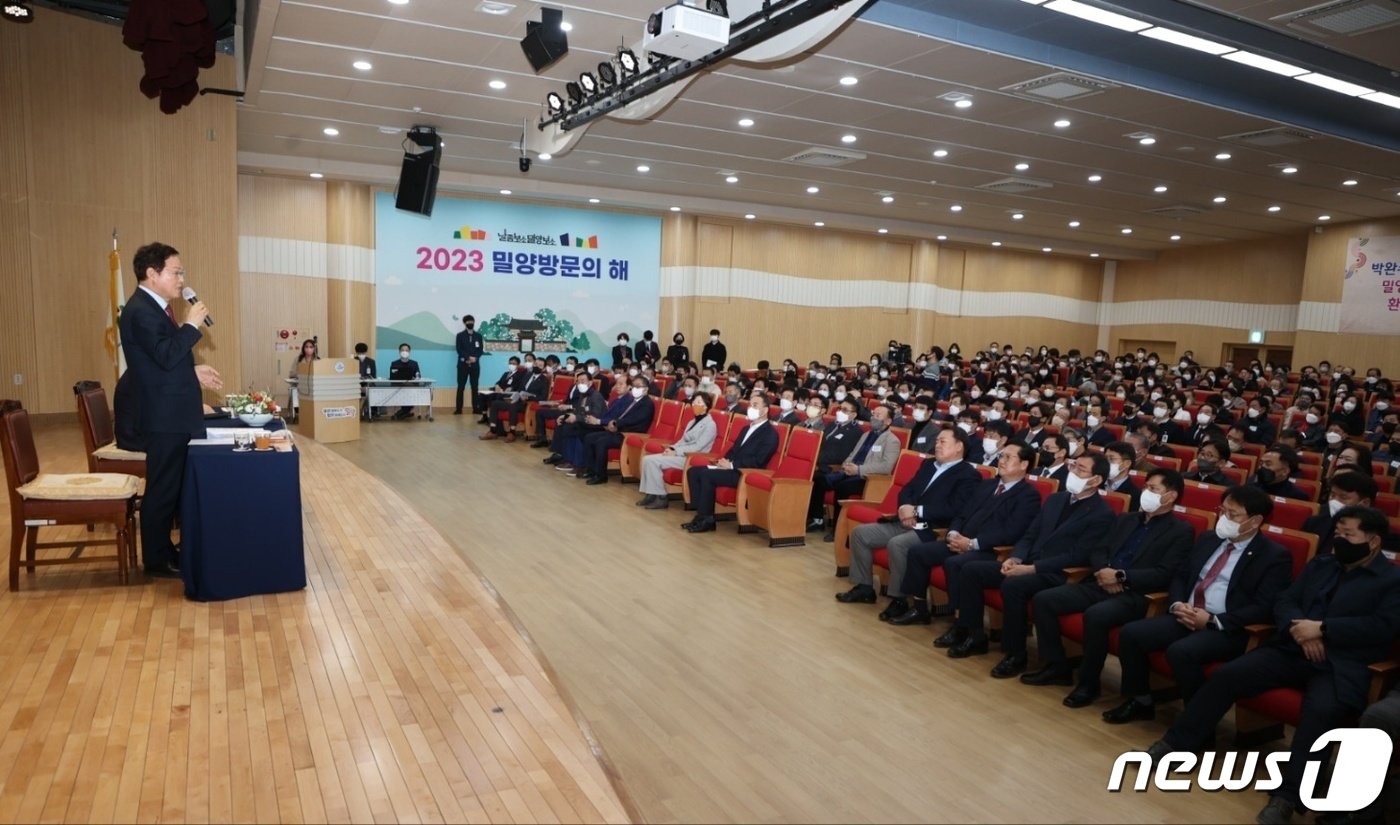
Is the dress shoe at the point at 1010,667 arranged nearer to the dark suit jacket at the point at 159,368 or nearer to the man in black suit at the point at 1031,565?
the man in black suit at the point at 1031,565

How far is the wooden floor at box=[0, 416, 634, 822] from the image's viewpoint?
269 cm

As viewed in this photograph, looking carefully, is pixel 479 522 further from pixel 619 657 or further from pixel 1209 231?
pixel 1209 231

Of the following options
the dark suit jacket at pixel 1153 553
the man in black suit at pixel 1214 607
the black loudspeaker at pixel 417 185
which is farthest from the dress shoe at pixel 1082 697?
the black loudspeaker at pixel 417 185

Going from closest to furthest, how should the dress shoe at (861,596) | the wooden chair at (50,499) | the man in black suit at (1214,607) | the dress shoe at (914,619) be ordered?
1. the man in black suit at (1214,607)
2. the wooden chair at (50,499)
3. the dress shoe at (914,619)
4. the dress shoe at (861,596)

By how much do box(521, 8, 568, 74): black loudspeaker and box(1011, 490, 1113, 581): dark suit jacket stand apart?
5143 mm

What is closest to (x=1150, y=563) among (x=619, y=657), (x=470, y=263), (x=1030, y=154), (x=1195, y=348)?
(x=619, y=657)

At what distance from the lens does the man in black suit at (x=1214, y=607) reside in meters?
3.86

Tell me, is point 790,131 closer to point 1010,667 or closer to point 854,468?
point 854,468

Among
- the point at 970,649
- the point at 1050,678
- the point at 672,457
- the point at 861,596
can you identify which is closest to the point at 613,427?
the point at 672,457

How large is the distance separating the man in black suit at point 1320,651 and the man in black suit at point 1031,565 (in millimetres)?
935

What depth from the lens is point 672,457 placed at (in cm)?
841

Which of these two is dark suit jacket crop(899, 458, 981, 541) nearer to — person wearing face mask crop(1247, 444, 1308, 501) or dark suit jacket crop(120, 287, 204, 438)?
person wearing face mask crop(1247, 444, 1308, 501)

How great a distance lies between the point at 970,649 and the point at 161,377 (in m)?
4.51

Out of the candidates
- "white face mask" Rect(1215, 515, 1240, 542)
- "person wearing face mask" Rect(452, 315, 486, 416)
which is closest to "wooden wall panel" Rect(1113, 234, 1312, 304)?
"person wearing face mask" Rect(452, 315, 486, 416)
